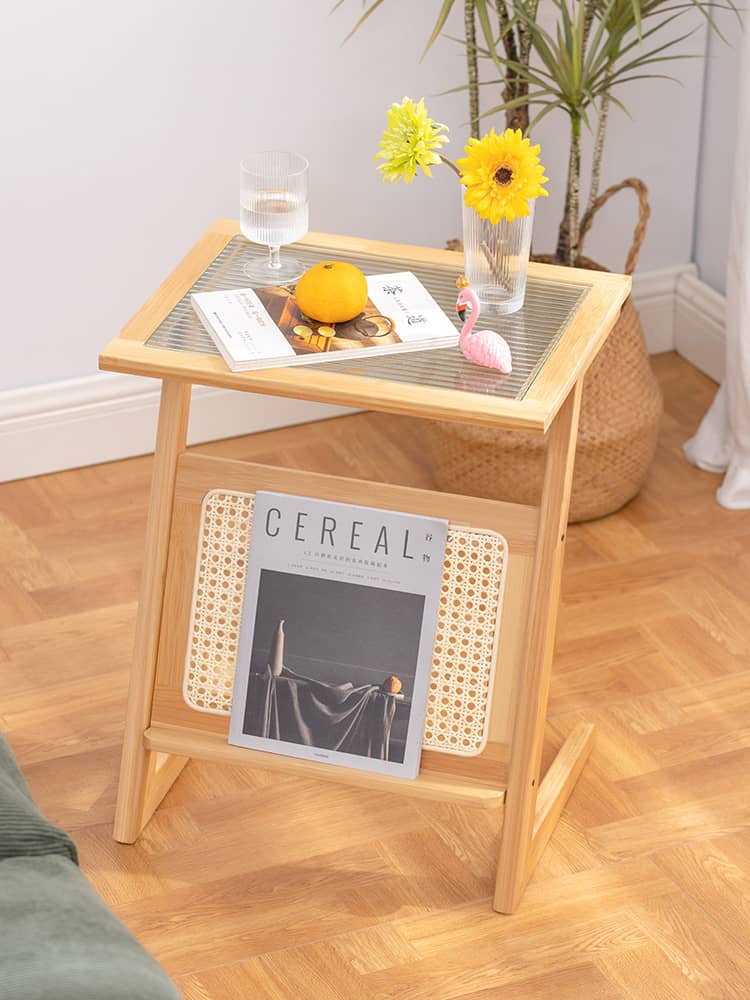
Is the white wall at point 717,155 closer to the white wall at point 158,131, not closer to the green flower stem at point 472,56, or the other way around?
the white wall at point 158,131

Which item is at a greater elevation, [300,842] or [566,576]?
[566,576]

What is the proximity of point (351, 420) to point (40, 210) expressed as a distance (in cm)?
76

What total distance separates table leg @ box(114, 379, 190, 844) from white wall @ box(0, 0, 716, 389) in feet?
3.08

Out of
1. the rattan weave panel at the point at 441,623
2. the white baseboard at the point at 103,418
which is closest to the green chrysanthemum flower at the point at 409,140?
the rattan weave panel at the point at 441,623

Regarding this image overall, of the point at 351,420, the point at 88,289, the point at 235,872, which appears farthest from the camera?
the point at 351,420

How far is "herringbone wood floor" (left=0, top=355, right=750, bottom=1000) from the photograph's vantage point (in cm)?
186

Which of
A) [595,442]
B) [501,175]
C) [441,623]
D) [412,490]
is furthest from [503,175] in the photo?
[595,442]

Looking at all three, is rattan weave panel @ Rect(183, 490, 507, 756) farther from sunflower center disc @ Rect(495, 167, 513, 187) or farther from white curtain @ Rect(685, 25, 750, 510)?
white curtain @ Rect(685, 25, 750, 510)

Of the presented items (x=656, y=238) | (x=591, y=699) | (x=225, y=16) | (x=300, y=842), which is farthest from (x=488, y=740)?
(x=656, y=238)

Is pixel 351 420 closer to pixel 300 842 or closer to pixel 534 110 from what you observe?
pixel 534 110

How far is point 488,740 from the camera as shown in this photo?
186 cm

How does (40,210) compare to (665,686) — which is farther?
(40,210)

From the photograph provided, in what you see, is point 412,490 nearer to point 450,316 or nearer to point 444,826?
point 450,316

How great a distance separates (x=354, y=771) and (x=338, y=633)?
0.18 meters
